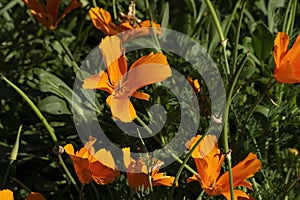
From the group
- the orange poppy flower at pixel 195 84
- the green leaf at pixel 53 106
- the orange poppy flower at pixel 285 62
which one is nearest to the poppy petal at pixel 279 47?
the orange poppy flower at pixel 285 62

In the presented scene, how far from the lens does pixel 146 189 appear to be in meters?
1.08

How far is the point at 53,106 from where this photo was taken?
1.37 meters

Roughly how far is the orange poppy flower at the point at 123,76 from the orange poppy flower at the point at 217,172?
13 centimetres

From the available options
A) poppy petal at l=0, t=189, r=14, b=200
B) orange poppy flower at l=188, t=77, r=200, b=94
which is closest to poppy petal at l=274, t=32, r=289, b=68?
orange poppy flower at l=188, t=77, r=200, b=94

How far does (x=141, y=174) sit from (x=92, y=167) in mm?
75

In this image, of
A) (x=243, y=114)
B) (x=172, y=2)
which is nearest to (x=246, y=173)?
(x=243, y=114)

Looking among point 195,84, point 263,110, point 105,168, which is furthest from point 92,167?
point 263,110

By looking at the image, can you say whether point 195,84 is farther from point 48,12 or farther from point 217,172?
point 48,12

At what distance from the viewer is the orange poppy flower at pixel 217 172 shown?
997mm

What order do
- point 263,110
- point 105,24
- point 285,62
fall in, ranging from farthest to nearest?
1. point 263,110
2. point 105,24
3. point 285,62

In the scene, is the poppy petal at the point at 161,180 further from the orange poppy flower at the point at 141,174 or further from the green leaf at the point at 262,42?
the green leaf at the point at 262,42

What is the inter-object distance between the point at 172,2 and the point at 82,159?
0.78 m

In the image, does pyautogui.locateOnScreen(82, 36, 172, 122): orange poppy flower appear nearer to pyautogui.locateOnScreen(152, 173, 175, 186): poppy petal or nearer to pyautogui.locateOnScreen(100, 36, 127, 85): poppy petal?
pyautogui.locateOnScreen(100, 36, 127, 85): poppy petal

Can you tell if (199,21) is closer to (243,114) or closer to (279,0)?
(279,0)
